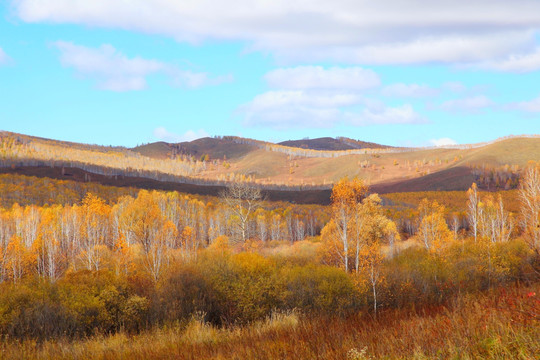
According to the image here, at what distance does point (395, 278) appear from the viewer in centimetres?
3322

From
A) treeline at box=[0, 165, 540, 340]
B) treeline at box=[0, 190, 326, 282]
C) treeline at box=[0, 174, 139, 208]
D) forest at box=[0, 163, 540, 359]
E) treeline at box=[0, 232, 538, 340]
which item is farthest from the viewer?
treeline at box=[0, 174, 139, 208]

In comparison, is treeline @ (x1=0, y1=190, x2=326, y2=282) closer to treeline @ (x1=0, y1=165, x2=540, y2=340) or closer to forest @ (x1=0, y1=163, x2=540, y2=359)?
forest @ (x1=0, y1=163, x2=540, y2=359)

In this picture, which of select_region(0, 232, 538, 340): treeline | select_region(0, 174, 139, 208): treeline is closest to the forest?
select_region(0, 232, 538, 340): treeline

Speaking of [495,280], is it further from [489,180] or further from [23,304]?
Result: [489,180]

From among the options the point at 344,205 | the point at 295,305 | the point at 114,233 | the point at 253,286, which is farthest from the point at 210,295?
the point at 114,233

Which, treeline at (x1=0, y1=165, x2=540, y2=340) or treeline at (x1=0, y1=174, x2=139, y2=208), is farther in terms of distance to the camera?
treeline at (x1=0, y1=174, x2=139, y2=208)

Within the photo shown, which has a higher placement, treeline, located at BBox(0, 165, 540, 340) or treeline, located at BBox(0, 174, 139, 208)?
treeline, located at BBox(0, 174, 139, 208)

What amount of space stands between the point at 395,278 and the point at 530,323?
26.1 metres

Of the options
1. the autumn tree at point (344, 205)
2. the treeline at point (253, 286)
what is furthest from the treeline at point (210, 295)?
the autumn tree at point (344, 205)

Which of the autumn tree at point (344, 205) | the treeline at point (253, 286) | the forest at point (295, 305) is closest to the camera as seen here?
the forest at point (295, 305)

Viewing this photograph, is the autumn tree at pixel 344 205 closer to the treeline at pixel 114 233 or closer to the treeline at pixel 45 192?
the treeline at pixel 114 233

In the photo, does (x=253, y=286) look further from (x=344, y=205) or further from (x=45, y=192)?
(x=45, y=192)

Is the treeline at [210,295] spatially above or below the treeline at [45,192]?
below

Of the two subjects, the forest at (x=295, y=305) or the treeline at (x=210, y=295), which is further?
the treeline at (x=210, y=295)
